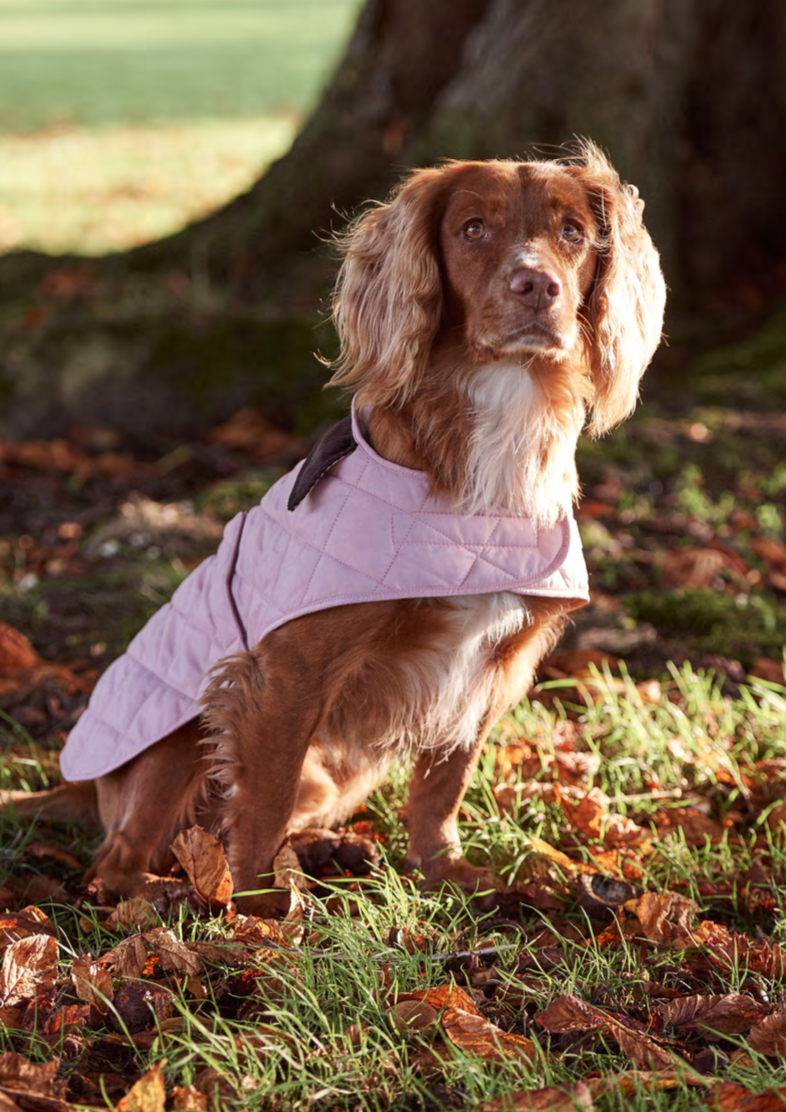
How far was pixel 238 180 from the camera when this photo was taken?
1526 centimetres

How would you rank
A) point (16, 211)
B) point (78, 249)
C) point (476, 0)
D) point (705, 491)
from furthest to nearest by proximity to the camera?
point (16, 211) → point (78, 249) → point (476, 0) → point (705, 491)

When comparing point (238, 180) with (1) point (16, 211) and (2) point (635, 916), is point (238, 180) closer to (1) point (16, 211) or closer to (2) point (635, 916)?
(1) point (16, 211)

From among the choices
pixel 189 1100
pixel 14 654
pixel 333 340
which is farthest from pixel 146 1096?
pixel 333 340

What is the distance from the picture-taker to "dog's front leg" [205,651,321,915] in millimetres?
2834

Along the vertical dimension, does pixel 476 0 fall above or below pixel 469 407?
above

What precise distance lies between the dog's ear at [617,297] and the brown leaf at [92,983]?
5.90 feet

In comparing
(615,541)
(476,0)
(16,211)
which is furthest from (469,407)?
(16,211)

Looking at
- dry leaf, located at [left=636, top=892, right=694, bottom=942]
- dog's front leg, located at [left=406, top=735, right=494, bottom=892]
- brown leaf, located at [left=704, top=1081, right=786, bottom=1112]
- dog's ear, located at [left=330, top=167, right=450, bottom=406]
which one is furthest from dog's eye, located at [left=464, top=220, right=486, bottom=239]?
brown leaf, located at [left=704, top=1081, right=786, bottom=1112]

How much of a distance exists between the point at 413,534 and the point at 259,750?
68 cm

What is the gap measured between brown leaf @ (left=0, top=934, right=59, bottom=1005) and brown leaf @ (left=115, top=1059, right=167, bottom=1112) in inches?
18.5

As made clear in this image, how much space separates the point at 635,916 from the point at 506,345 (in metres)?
1.48

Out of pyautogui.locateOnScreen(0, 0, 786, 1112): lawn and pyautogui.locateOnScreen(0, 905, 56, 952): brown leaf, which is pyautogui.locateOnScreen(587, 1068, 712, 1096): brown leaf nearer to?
pyautogui.locateOnScreen(0, 0, 786, 1112): lawn

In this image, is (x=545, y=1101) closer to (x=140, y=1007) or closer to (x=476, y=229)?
(x=140, y=1007)

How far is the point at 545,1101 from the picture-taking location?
2014mm
